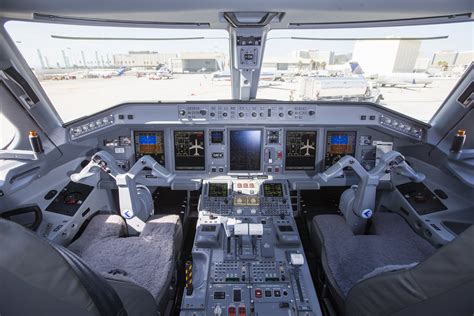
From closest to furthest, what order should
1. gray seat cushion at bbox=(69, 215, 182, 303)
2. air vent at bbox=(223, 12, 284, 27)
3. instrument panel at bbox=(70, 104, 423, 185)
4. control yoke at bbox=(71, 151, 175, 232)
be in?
gray seat cushion at bbox=(69, 215, 182, 303) → air vent at bbox=(223, 12, 284, 27) → control yoke at bbox=(71, 151, 175, 232) → instrument panel at bbox=(70, 104, 423, 185)

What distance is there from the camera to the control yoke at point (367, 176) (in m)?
2.44

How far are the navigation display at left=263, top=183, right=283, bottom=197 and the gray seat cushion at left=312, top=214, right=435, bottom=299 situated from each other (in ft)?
1.70

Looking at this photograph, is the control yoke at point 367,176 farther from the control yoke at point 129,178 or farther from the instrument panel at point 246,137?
the control yoke at point 129,178

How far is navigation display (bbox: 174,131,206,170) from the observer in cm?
300

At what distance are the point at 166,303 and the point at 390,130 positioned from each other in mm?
2640

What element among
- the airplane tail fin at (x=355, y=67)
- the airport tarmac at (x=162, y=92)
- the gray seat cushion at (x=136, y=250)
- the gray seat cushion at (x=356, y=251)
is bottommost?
the gray seat cushion at (x=136, y=250)

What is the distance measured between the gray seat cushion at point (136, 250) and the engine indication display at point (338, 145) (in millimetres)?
1789

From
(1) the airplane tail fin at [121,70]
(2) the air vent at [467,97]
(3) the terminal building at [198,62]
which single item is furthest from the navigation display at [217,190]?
(2) the air vent at [467,97]

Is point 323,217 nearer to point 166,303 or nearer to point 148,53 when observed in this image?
point 166,303

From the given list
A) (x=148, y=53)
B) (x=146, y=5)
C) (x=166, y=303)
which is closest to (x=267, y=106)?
(x=146, y=5)

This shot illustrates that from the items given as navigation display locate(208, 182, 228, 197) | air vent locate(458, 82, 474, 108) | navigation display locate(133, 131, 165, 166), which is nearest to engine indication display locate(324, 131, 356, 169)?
air vent locate(458, 82, 474, 108)

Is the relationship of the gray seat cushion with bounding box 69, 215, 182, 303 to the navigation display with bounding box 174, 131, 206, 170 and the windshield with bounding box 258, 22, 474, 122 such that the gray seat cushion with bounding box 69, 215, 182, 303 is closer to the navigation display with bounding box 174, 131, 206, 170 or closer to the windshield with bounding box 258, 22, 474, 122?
the navigation display with bounding box 174, 131, 206, 170

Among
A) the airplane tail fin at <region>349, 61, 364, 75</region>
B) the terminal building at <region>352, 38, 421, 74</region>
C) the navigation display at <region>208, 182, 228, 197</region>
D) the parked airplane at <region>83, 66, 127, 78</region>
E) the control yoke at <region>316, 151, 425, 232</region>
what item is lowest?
the navigation display at <region>208, 182, 228, 197</region>

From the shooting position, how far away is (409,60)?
12.5 ft
